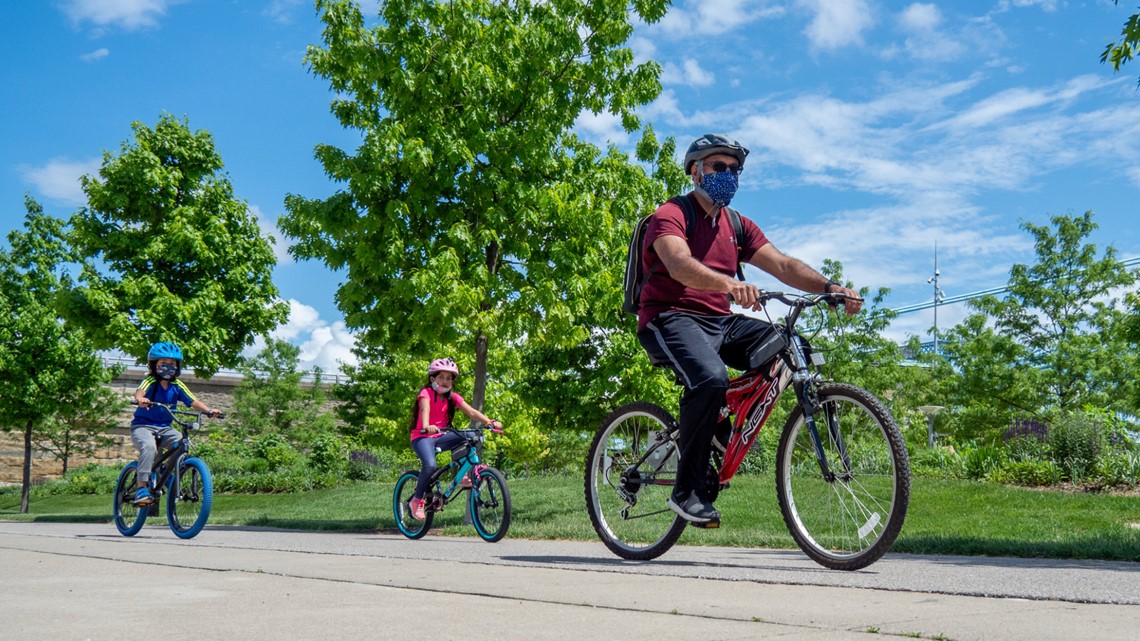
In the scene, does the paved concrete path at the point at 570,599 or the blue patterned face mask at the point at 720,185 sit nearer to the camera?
the paved concrete path at the point at 570,599

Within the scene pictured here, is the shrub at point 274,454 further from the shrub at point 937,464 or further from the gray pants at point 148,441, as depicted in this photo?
the gray pants at point 148,441

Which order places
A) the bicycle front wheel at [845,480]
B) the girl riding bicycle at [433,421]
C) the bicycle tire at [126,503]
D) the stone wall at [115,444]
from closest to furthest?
the bicycle front wheel at [845,480] < the girl riding bicycle at [433,421] < the bicycle tire at [126,503] < the stone wall at [115,444]

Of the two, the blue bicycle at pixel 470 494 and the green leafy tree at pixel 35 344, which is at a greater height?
the green leafy tree at pixel 35 344

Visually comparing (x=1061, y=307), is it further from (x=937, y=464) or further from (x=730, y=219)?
(x=730, y=219)

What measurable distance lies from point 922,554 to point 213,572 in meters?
4.65

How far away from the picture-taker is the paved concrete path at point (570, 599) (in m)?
3.01

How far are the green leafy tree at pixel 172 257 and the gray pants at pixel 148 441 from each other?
11.9 metres

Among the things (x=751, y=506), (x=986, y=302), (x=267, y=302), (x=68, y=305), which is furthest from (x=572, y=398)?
(x=986, y=302)

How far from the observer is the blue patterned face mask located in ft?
17.4

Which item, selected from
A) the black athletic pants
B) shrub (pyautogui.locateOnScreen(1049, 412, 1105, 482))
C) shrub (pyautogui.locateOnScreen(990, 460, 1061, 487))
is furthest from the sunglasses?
shrub (pyautogui.locateOnScreen(990, 460, 1061, 487))

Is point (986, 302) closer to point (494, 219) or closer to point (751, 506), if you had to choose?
point (751, 506)

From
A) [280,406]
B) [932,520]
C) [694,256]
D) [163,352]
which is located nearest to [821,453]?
[694,256]

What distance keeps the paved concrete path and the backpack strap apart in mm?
1667

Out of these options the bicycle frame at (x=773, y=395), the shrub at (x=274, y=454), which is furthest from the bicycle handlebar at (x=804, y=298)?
the shrub at (x=274, y=454)
